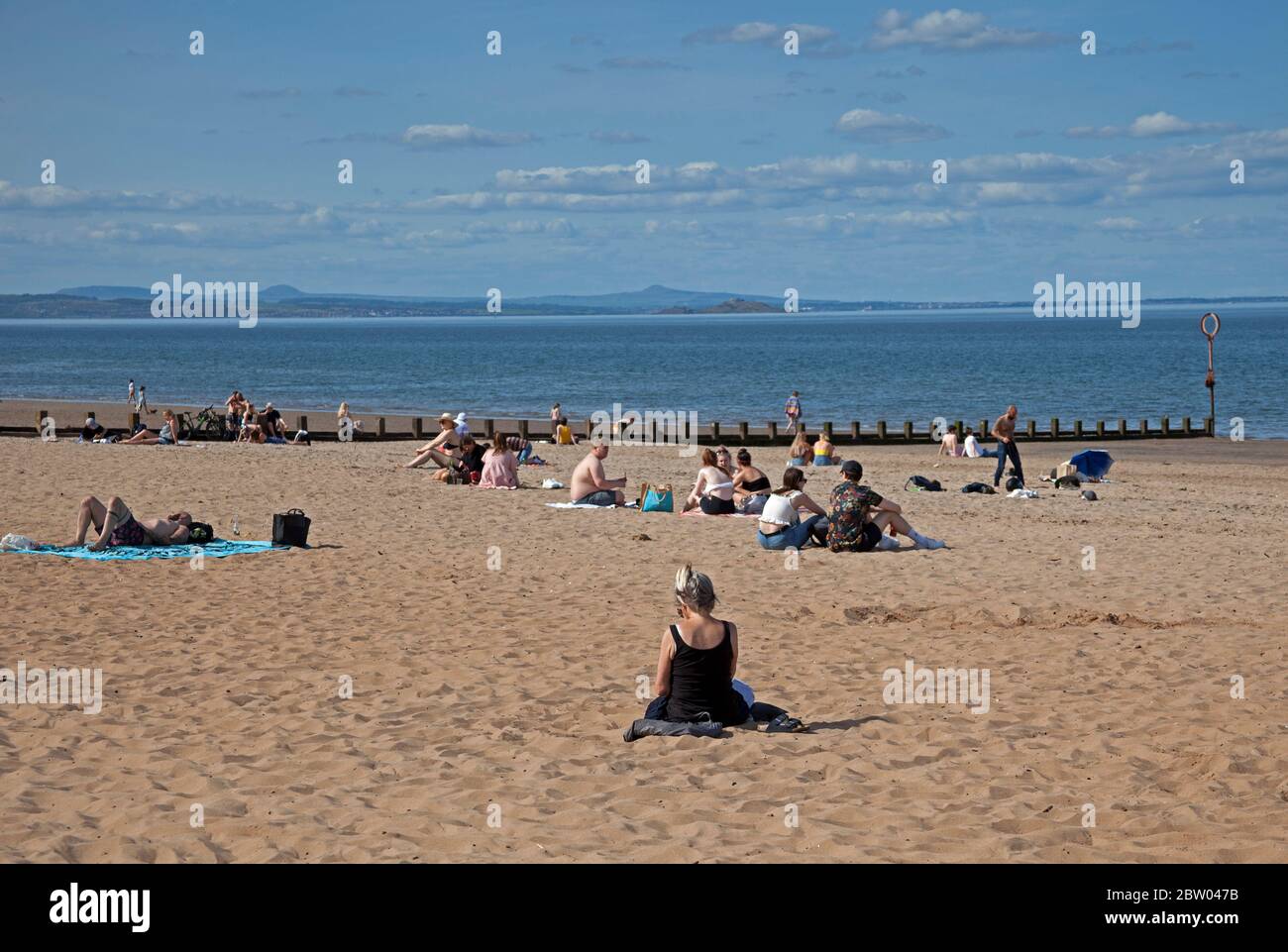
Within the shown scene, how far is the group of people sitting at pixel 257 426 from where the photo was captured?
33656 mm

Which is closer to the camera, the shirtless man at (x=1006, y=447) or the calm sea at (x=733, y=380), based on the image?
the shirtless man at (x=1006, y=447)

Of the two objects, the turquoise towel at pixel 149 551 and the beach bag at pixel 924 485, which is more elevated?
the beach bag at pixel 924 485

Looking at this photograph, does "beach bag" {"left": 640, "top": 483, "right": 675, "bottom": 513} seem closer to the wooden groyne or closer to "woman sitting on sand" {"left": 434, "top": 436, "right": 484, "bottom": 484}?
"woman sitting on sand" {"left": 434, "top": 436, "right": 484, "bottom": 484}

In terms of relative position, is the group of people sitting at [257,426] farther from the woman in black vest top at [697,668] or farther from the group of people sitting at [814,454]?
the woman in black vest top at [697,668]

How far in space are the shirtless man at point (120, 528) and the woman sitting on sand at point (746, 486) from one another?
24.1 feet

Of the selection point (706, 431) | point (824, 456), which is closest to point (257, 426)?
point (824, 456)

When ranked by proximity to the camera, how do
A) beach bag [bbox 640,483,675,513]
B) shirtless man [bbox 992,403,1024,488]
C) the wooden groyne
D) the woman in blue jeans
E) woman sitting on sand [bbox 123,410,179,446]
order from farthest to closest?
the wooden groyne → woman sitting on sand [bbox 123,410,179,446] → shirtless man [bbox 992,403,1024,488] → beach bag [bbox 640,483,675,513] → the woman in blue jeans

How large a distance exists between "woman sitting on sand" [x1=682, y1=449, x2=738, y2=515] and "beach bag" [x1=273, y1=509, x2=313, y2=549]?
5.71 metres

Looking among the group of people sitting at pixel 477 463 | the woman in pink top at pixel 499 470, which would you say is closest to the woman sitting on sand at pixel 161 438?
the group of people sitting at pixel 477 463

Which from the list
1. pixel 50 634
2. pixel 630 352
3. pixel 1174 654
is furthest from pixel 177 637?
pixel 630 352

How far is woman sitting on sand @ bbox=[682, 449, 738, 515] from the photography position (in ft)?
61.4

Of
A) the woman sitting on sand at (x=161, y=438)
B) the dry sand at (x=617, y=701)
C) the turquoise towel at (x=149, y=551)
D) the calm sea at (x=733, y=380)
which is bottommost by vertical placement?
the dry sand at (x=617, y=701)

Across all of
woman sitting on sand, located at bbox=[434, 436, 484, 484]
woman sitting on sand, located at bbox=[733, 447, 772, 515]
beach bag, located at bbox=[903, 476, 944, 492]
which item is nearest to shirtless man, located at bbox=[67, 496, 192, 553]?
woman sitting on sand, located at bbox=[733, 447, 772, 515]
